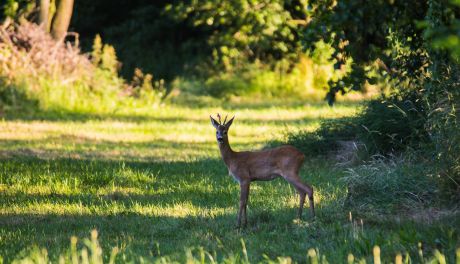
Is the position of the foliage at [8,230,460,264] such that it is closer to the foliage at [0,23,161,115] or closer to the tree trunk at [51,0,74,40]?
the foliage at [0,23,161,115]

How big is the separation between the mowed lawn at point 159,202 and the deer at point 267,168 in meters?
0.29

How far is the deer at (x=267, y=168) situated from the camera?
29.4 ft

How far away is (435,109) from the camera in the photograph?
953 centimetres

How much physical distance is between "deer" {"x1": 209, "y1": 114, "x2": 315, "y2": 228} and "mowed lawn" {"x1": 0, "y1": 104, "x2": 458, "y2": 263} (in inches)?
11.3

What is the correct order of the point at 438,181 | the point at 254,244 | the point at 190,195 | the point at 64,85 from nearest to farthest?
the point at 254,244
the point at 438,181
the point at 190,195
the point at 64,85

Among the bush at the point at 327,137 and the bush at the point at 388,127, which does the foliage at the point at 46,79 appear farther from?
the bush at the point at 388,127

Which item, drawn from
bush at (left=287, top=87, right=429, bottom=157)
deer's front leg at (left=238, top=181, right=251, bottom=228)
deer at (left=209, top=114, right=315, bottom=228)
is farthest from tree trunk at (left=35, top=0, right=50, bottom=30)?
deer's front leg at (left=238, top=181, right=251, bottom=228)

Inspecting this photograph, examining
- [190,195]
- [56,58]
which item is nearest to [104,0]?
[56,58]

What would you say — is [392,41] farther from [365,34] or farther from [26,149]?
[26,149]

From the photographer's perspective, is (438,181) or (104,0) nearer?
(438,181)

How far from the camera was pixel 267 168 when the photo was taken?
9062 millimetres

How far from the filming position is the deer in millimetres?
8961

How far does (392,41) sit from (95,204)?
4181 millimetres

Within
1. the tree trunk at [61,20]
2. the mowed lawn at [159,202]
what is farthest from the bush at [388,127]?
the tree trunk at [61,20]
